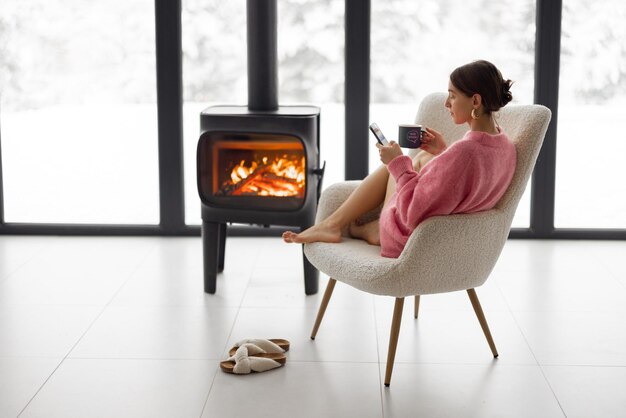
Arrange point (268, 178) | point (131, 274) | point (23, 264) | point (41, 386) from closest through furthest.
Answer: point (41, 386), point (268, 178), point (131, 274), point (23, 264)

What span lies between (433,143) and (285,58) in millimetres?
1590

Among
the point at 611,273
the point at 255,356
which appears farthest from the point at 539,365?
the point at 611,273

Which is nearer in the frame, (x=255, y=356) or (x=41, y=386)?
(x=41, y=386)

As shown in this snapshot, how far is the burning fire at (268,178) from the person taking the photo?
3934 mm

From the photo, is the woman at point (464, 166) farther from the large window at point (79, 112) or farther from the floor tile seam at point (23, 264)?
the large window at point (79, 112)

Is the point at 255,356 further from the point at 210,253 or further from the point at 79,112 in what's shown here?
the point at 79,112

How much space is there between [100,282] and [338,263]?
142 cm

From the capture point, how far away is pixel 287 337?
3.49 metres

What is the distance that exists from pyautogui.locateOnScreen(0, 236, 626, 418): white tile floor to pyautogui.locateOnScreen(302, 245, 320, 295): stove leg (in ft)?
0.13

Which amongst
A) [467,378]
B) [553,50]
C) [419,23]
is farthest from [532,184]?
[467,378]

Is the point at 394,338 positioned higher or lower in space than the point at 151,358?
higher

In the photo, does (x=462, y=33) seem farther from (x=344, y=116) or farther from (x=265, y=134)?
(x=265, y=134)

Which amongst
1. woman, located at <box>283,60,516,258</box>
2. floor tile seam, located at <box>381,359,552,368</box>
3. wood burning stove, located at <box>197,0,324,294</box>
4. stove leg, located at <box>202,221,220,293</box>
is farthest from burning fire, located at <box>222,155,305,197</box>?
floor tile seam, located at <box>381,359,552,368</box>

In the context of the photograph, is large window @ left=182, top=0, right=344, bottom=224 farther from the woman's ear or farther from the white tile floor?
the woman's ear
